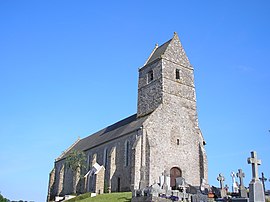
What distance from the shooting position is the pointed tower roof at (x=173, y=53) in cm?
3975

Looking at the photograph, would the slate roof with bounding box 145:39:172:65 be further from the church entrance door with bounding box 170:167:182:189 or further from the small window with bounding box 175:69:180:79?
the church entrance door with bounding box 170:167:182:189

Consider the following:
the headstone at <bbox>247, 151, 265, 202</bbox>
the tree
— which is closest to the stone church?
the tree

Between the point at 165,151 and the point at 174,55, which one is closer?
the point at 165,151

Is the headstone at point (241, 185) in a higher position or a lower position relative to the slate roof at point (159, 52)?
lower

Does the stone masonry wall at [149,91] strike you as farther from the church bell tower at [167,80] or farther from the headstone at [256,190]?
the headstone at [256,190]

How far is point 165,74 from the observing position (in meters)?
38.2

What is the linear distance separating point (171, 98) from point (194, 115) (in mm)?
3779

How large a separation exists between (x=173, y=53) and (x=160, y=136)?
11378 millimetres

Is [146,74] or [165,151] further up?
[146,74]

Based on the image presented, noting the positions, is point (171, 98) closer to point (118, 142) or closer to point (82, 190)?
point (118, 142)

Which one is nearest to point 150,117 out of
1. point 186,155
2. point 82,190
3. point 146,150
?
point 146,150

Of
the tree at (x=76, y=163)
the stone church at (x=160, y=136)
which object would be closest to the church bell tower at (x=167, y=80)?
the stone church at (x=160, y=136)

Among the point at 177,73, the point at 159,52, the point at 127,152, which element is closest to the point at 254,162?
the point at 127,152

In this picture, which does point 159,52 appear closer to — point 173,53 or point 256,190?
point 173,53
